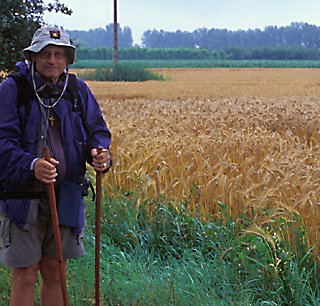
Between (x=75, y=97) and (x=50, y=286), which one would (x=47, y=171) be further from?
(x=50, y=286)

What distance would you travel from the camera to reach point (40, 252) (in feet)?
11.3

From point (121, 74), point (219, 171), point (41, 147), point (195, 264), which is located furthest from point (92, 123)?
point (121, 74)

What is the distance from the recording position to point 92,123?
346 cm

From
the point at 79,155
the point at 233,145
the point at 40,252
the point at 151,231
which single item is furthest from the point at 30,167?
the point at 233,145

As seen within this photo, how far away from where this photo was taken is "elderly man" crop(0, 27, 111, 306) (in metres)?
3.25

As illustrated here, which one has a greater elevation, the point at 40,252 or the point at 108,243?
the point at 40,252

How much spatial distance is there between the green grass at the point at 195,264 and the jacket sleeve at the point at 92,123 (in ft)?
3.43

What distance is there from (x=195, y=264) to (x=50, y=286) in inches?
48.3

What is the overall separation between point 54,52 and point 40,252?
98cm

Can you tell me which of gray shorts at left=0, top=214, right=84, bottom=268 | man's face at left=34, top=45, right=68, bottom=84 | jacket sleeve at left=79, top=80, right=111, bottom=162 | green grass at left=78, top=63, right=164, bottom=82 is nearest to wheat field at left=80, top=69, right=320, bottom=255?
jacket sleeve at left=79, top=80, right=111, bottom=162

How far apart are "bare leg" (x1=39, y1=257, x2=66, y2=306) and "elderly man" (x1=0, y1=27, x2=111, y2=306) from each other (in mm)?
92

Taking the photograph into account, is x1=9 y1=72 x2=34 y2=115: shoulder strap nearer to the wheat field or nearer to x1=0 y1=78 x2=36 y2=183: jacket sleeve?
x1=0 y1=78 x2=36 y2=183: jacket sleeve

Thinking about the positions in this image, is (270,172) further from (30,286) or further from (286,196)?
(30,286)

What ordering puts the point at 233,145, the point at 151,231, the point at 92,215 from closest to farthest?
the point at 151,231 → the point at 92,215 → the point at 233,145
